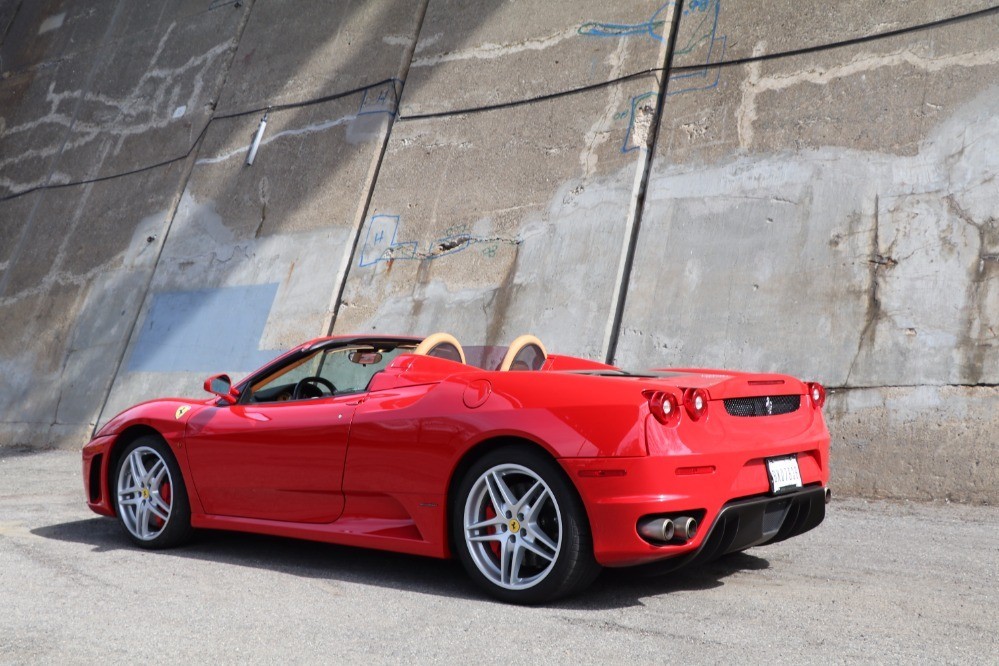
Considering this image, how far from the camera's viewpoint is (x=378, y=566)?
4.59 meters

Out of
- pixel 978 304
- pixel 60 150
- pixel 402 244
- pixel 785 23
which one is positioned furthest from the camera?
pixel 60 150

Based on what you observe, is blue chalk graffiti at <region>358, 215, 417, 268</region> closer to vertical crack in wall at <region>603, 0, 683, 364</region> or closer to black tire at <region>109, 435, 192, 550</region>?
vertical crack in wall at <region>603, 0, 683, 364</region>

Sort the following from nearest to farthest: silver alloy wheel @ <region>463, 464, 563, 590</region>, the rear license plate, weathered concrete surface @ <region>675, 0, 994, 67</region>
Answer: silver alloy wheel @ <region>463, 464, 563, 590</region> < the rear license plate < weathered concrete surface @ <region>675, 0, 994, 67</region>

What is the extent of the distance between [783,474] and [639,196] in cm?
488

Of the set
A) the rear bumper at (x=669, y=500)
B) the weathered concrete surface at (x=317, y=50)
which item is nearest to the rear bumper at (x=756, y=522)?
the rear bumper at (x=669, y=500)

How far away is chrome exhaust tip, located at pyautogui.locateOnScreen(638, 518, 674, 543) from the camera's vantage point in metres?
3.43

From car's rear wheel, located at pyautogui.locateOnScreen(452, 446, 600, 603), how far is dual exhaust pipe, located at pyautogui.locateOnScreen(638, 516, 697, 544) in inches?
9.0

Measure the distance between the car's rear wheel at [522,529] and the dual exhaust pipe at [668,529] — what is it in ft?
0.75

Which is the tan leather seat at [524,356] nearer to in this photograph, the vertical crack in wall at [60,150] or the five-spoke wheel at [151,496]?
the five-spoke wheel at [151,496]

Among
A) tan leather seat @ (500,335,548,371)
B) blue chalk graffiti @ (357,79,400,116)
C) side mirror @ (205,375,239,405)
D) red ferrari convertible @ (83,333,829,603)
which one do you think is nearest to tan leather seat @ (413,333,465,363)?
red ferrari convertible @ (83,333,829,603)

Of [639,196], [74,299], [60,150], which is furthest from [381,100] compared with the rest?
[60,150]

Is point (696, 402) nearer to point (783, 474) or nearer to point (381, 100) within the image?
point (783, 474)

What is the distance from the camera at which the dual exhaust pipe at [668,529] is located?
343cm

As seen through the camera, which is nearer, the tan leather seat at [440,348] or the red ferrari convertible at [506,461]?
the red ferrari convertible at [506,461]
